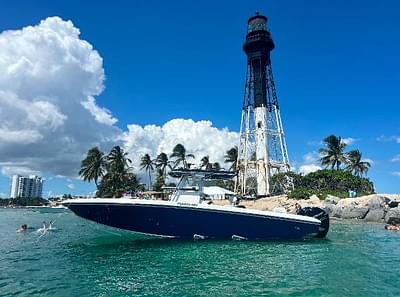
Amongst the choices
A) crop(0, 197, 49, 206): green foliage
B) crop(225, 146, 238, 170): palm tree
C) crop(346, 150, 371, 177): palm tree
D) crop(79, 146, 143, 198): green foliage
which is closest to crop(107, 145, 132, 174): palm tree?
crop(79, 146, 143, 198): green foliage

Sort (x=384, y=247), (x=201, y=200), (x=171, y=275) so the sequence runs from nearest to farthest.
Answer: (x=171, y=275), (x=384, y=247), (x=201, y=200)

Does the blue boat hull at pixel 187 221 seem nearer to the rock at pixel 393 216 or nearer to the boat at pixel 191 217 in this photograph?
the boat at pixel 191 217

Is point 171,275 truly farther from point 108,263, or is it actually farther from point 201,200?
point 201,200

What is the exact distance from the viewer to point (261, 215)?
20578 mm

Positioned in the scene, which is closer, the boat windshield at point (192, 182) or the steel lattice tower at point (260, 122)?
the boat windshield at point (192, 182)

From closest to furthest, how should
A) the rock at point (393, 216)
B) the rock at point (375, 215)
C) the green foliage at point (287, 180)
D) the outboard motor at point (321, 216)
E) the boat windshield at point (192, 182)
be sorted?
the boat windshield at point (192, 182)
the outboard motor at point (321, 216)
the rock at point (393, 216)
the rock at point (375, 215)
the green foliage at point (287, 180)

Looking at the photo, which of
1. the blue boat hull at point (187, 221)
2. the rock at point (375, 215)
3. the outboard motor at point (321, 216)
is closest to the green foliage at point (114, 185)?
the rock at point (375, 215)

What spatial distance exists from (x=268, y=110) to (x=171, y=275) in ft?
191

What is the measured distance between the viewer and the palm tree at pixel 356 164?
7306cm

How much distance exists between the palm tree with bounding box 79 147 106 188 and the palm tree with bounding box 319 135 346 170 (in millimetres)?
42536

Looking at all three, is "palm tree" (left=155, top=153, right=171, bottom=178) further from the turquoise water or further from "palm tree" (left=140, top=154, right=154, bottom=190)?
the turquoise water

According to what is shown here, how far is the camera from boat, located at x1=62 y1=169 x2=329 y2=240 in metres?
19.4

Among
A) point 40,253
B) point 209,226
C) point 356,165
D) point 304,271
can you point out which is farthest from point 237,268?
point 356,165

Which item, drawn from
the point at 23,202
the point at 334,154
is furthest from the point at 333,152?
the point at 23,202
